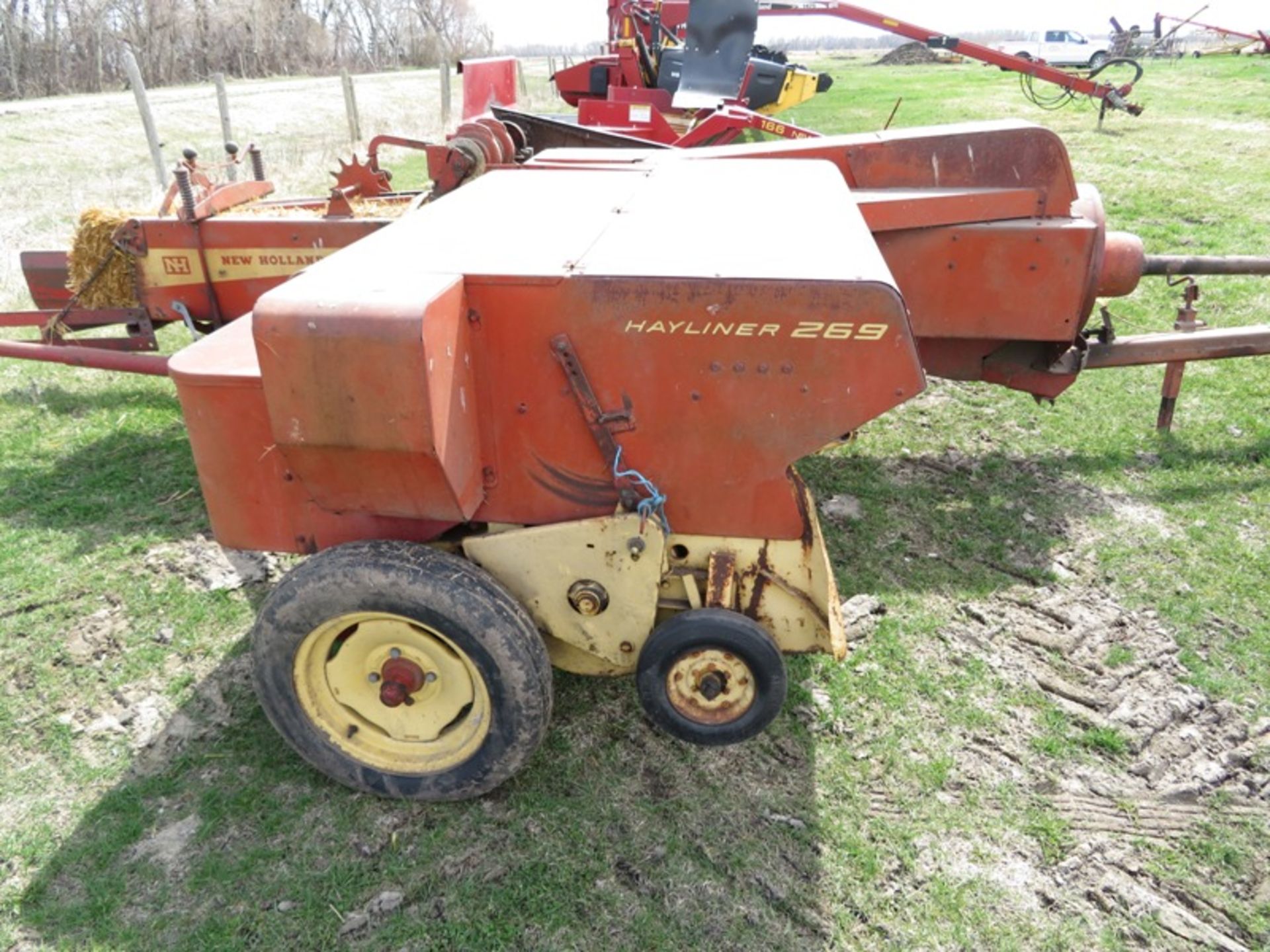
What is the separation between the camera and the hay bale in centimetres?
486

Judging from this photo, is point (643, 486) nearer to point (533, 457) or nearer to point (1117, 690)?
point (533, 457)

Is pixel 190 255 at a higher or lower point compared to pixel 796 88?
lower

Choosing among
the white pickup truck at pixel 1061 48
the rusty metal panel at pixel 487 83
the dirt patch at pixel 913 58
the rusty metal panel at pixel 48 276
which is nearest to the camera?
the rusty metal panel at pixel 48 276

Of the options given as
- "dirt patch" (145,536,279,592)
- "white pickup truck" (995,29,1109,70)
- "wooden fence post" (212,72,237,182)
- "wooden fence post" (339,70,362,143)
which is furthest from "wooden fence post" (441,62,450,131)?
"white pickup truck" (995,29,1109,70)

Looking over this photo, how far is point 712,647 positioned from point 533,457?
0.73 m

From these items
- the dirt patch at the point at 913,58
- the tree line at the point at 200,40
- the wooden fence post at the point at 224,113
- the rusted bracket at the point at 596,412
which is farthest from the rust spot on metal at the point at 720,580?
the dirt patch at the point at 913,58

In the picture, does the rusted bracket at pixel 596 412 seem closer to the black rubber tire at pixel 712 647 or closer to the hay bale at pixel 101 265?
the black rubber tire at pixel 712 647

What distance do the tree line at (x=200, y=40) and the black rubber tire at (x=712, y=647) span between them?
2063 cm

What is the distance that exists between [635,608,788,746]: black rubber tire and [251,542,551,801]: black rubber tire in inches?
11.7

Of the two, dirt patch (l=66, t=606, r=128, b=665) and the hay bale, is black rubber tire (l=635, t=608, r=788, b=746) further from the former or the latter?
the hay bale

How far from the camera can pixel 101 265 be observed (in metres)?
4.91

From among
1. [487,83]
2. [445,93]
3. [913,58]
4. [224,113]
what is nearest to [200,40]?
[445,93]

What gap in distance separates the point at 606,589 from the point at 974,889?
1350 millimetres

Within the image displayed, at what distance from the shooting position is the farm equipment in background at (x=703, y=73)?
30.9ft
